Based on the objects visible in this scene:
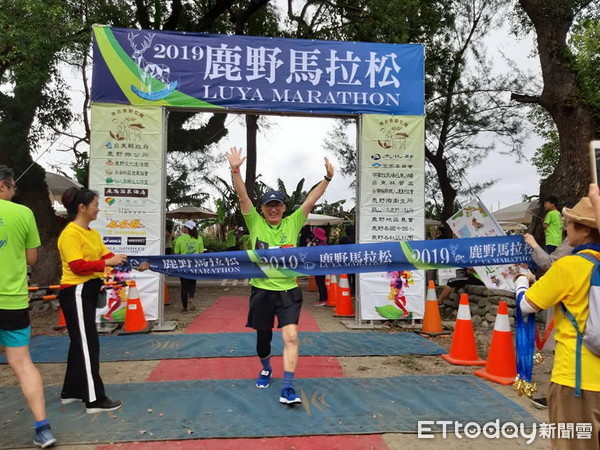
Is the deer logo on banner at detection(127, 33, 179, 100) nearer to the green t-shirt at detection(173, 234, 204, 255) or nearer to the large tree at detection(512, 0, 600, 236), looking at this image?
the green t-shirt at detection(173, 234, 204, 255)

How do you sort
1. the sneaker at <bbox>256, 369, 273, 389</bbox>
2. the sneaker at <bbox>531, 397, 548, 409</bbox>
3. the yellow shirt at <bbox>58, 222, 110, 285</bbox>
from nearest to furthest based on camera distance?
the yellow shirt at <bbox>58, 222, 110, 285</bbox> < the sneaker at <bbox>531, 397, 548, 409</bbox> < the sneaker at <bbox>256, 369, 273, 389</bbox>

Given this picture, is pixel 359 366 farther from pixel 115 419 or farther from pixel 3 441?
pixel 3 441

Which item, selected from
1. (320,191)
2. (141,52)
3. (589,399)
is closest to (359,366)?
(320,191)

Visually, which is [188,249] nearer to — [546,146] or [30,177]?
[30,177]

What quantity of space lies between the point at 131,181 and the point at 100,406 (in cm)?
396

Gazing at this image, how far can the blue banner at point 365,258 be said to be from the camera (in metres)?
4.49

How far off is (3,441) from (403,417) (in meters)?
3.03

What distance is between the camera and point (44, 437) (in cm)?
321

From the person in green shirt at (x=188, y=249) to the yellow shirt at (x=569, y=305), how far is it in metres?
7.49

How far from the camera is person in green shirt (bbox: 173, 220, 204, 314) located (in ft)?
29.3

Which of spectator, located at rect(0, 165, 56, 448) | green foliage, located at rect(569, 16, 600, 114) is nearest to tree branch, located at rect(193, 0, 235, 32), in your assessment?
green foliage, located at rect(569, 16, 600, 114)

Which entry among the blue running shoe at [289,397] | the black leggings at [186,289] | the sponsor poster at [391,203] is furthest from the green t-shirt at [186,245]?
the blue running shoe at [289,397]

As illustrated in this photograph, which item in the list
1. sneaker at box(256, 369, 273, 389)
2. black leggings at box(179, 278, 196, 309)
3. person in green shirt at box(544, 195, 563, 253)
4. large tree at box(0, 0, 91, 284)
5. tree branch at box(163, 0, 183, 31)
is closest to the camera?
sneaker at box(256, 369, 273, 389)

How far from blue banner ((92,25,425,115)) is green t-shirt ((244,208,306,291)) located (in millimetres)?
3525
